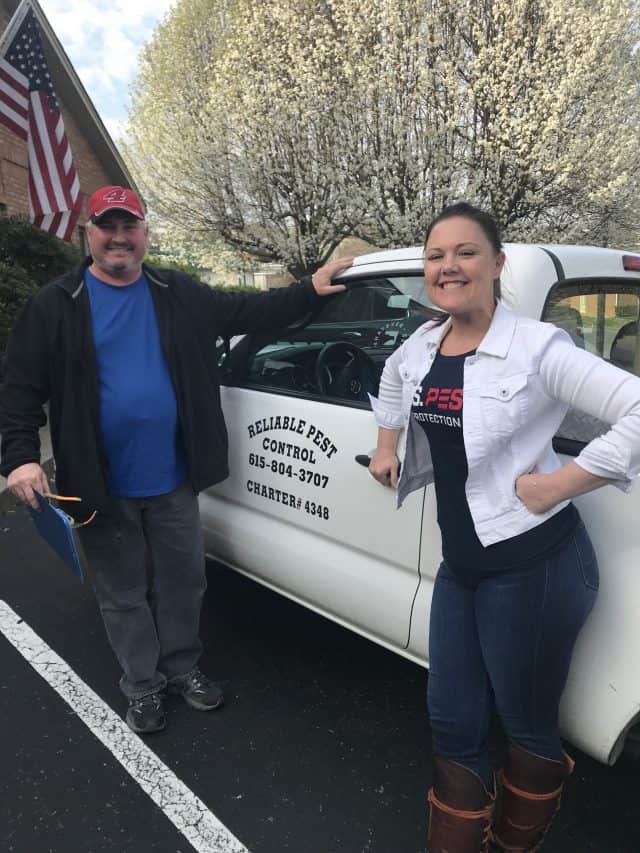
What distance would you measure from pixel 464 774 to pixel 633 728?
0.49 m

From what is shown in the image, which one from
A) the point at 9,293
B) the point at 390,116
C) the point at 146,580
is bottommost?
the point at 146,580

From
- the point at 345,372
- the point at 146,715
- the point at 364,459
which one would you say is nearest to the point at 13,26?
the point at 345,372

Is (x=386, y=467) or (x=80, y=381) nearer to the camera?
(x=386, y=467)

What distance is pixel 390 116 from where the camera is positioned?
14.9 meters

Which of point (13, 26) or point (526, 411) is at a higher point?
point (13, 26)

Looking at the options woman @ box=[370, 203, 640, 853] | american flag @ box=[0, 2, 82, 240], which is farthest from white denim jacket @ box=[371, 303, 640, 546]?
american flag @ box=[0, 2, 82, 240]

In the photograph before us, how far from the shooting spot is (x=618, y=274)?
6.87 feet

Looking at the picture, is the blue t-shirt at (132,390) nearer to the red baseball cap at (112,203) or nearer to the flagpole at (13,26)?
the red baseball cap at (112,203)

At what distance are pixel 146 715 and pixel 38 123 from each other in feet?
26.9

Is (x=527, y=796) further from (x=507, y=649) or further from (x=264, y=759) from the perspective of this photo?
(x=264, y=759)

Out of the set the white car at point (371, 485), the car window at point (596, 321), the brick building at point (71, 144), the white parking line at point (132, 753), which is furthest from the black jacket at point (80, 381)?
the brick building at point (71, 144)

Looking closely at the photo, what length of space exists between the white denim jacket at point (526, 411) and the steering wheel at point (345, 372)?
1.07 m

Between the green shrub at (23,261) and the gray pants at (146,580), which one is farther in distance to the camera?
the green shrub at (23,261)

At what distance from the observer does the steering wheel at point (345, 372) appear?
2529 mm
